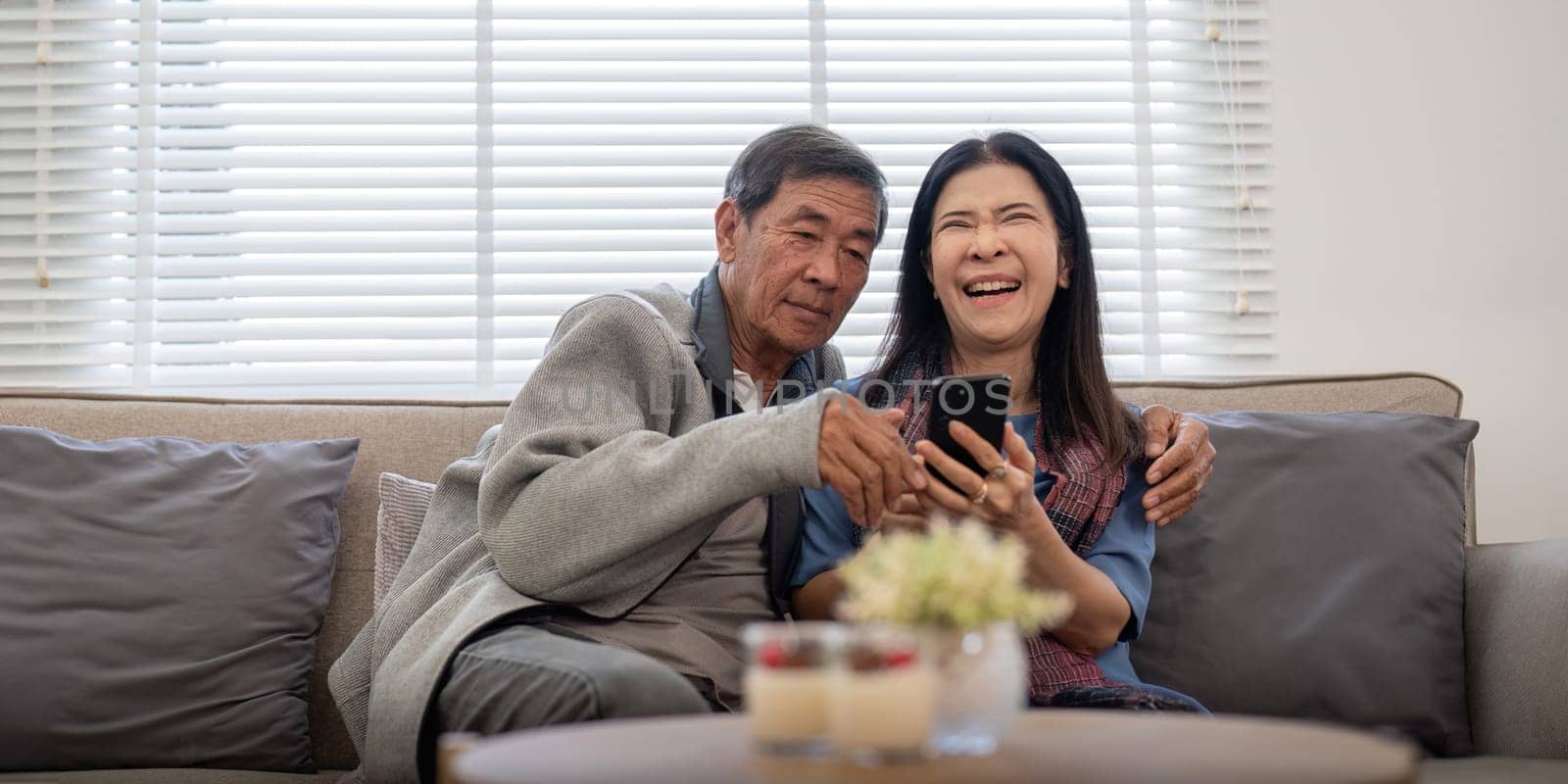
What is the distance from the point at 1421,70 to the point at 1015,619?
7.53 ft

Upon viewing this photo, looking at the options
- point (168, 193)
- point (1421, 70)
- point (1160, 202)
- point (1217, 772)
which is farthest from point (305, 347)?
point (1421, 70)

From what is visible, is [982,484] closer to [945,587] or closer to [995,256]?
[995,256]

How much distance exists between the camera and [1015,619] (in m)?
0.94

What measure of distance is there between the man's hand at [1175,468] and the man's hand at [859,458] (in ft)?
1.62

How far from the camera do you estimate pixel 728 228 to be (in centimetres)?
204

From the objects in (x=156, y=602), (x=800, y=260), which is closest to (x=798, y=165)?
(x=800, y=260)

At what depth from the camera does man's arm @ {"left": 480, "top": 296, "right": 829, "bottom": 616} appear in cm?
146

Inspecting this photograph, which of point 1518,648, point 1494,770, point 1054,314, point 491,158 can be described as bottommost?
point 1494,770

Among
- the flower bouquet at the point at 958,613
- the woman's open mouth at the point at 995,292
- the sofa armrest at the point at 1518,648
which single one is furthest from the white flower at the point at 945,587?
the sofa armrest at the point at 1518,648

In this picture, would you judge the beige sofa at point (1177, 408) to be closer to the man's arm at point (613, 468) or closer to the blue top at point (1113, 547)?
the blue top at point (1113, 547)

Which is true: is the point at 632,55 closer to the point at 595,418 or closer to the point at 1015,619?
the point at 595,418

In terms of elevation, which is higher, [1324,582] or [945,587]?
[945,587]

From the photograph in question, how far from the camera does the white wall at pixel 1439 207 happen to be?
2.63 metres

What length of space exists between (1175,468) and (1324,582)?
1.16 feet
